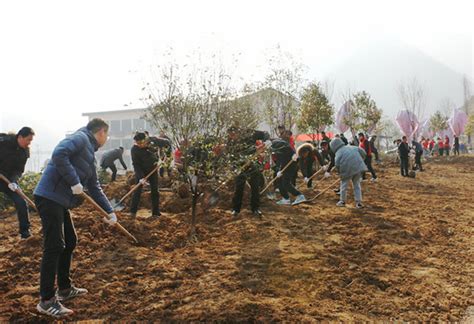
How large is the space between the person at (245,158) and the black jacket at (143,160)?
172cm

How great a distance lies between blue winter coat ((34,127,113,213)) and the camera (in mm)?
3365

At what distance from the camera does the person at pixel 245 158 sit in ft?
19.6

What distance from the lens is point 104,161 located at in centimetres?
1240

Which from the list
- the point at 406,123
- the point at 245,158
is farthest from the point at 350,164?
the point at 406,123

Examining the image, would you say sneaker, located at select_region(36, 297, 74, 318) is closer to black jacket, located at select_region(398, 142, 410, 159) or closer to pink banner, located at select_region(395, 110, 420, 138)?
black jacket, located at select_region(398, 142, 410, 159)

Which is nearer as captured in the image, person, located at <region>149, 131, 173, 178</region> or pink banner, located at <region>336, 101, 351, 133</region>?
person, located at <region>149, 131, 173, 178</region>

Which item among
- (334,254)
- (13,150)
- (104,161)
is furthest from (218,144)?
(104,161)

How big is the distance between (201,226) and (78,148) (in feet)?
10.3

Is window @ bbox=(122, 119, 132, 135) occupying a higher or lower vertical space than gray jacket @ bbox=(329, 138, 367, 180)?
higher

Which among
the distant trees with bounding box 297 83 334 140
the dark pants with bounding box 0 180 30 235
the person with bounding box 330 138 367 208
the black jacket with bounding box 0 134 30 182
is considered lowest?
the dark pants with bounding box 0 180 30 235

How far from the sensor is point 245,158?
5.92 m

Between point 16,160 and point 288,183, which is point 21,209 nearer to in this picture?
point 16,160

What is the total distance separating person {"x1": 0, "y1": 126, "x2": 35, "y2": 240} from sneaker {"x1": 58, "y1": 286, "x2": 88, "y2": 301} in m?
2.64

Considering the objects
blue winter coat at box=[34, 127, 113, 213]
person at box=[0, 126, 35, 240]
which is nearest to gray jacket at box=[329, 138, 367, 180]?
blue winter coat at box=[34, 127, 113, 213]
